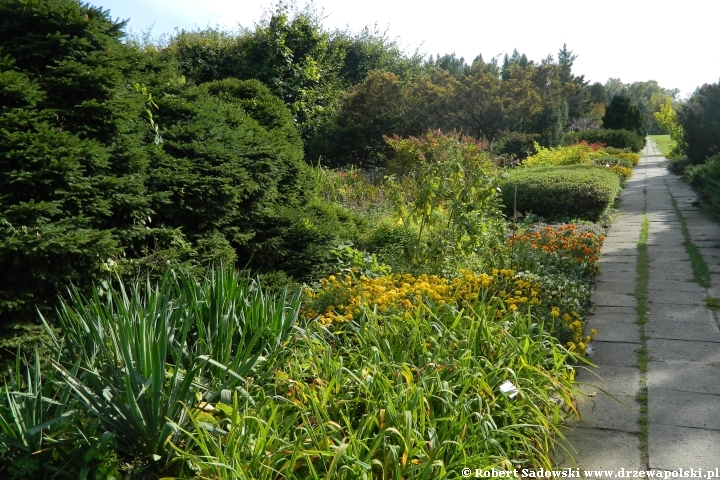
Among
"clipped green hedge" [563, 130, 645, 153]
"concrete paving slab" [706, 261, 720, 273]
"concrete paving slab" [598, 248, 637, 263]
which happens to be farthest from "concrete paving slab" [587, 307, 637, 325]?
"clipped green hedge" [563, 130, 645, 153]

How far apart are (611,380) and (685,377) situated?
0.44 meters

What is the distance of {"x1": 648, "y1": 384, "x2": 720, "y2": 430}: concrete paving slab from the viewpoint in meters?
3.09

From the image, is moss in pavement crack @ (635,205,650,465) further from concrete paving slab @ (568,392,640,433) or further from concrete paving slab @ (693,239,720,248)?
concrete paving slab @ (693,239,720,248)

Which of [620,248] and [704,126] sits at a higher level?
[704,126]

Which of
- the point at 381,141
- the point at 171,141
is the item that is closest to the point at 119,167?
the point at 171,141

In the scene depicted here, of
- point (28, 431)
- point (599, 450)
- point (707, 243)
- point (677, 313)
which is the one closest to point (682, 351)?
point (677, 313)

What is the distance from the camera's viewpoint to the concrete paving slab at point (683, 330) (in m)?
4.28

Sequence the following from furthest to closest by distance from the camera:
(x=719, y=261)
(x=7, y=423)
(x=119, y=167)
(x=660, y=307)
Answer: (x=719, y=261) < (x=660, y=307) < (x=119, y=167) < (x=7, y=423)

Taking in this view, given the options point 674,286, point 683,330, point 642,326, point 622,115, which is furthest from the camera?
point 622,115

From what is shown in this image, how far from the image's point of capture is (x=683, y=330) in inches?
174

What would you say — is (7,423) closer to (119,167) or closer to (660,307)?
(119,167)

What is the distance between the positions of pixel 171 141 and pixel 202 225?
67 centimetres

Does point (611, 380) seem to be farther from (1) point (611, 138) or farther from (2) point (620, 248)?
(1) point (611, 138)

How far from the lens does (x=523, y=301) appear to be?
Result: 13.6 feet
